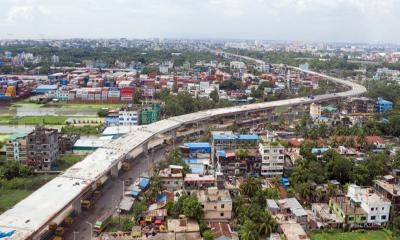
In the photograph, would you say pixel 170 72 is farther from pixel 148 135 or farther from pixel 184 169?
pixel 184 169

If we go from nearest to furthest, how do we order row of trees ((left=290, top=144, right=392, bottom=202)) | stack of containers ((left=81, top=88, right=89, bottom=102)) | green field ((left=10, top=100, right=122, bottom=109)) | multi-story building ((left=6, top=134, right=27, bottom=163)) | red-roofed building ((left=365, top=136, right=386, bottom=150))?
row of trees ((left=290, top=144, right=392, bottom=202)), multi-story building ((left=6, top=134, right=27, bottom=163)), red-roofed building ((left=365, top=136, right=386, bottom=150)), green field ((left=10, top=100, right=122, bottom=109)), stack of containers ((left=81, top=88, right=89, bottom=102))

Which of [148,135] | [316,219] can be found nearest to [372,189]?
[316,219]

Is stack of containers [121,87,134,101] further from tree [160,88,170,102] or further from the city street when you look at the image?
the city street

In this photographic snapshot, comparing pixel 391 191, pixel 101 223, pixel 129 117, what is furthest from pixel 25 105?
pixel 391 191

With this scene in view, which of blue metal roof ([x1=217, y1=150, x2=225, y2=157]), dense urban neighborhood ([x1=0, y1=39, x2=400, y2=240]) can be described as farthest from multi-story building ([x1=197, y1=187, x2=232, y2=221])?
blue metal roof ([x1=217, y1=150, x2=225, y2=157])

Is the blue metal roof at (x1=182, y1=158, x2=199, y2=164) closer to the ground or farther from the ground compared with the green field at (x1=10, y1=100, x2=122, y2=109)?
farther from the ground
